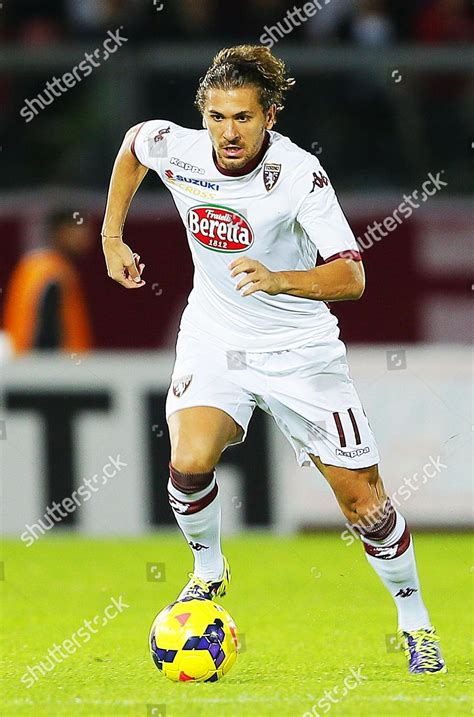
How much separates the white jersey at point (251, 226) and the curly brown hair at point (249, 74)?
0.23 m

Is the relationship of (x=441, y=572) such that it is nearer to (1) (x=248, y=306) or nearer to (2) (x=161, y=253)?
(1) (x=248, y=306)

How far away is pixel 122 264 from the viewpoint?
19.8ft

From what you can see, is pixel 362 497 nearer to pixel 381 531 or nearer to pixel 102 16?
pixel 381 531

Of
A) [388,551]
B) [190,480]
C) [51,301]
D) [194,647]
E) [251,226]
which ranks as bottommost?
[194,647]

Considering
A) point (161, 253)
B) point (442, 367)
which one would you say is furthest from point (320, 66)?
point (442, 367)

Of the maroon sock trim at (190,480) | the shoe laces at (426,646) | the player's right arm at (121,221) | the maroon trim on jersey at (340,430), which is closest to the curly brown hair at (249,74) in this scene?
the player's right arm at (121,221)

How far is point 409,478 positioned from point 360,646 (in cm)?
374

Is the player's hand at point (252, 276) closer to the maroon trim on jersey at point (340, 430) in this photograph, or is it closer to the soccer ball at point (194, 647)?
the maroon trim on jersey at point (340, 430)

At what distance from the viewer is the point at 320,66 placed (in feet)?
40.0

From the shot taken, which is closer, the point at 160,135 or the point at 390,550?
the point at 390,550

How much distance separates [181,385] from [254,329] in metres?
0.38

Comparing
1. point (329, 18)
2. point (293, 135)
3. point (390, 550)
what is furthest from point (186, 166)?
point (329, 18)

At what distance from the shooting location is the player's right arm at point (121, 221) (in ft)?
19.7

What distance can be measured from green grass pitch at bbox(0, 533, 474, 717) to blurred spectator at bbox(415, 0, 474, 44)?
16.3 feet
